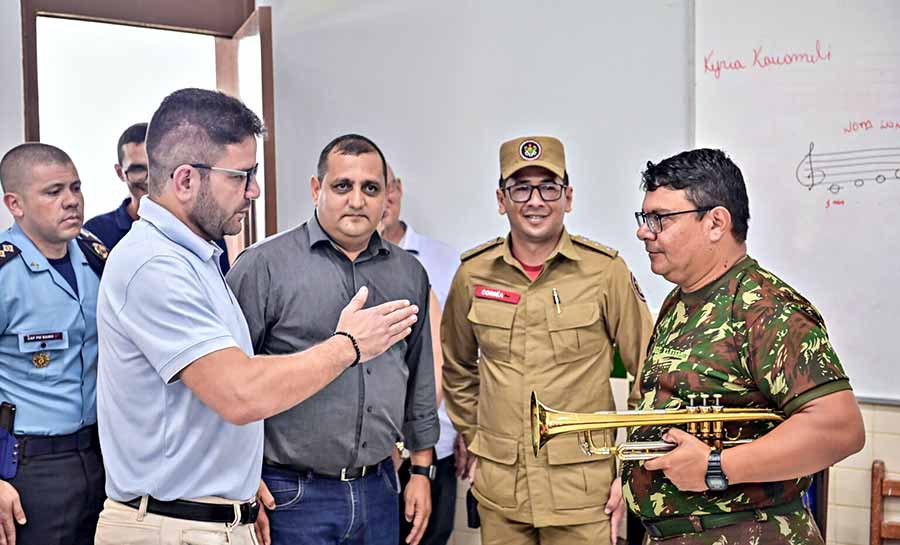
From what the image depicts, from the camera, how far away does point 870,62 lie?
301 cm

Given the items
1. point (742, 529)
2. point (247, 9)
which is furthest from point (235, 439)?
point (247, 9)

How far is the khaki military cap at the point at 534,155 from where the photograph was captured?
2930 millimetres

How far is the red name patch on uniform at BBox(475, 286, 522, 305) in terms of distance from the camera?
291 cm

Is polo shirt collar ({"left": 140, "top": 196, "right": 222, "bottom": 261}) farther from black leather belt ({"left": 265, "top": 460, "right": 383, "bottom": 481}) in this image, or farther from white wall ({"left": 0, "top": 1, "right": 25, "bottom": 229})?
white wall ({"left": 0, "top": 1, "right": 25, "bottom": 229})

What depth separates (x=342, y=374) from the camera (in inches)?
99.6

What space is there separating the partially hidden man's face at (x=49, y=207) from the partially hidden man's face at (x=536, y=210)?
1331 mm

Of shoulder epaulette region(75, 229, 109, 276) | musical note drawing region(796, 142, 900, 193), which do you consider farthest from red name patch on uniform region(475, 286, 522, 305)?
shoulder epaulette region(75, 229, 109, 276)

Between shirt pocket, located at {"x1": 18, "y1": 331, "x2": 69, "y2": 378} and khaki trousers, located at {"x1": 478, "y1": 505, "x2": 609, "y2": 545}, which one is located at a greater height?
shirt pocket, located at {"x1": 18, "y1": 331, "x2": 69, "y2": 378}

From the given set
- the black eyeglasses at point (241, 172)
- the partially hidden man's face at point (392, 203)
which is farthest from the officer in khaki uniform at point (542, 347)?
the black eyeglasses at point (241, 172)

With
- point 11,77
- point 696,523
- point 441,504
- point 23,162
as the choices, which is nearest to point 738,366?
point 696,523

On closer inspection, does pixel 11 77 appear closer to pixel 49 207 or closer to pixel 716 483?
pixel 49 207

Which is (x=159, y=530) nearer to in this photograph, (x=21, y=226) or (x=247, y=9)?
(x=21, y=226)

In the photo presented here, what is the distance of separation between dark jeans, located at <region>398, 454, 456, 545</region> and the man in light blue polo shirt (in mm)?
1541

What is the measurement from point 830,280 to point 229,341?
6.84 feet
